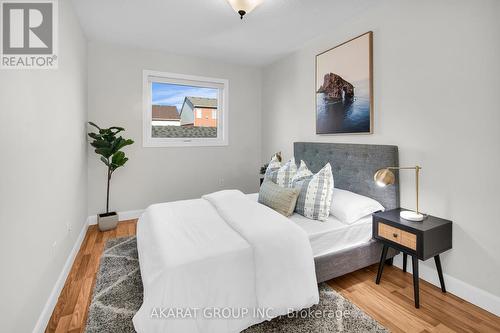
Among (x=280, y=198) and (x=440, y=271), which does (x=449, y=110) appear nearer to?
(x=440, y=271)

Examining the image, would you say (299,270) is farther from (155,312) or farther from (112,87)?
(112,87)

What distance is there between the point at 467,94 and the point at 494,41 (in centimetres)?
37

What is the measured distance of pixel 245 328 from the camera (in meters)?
1.59

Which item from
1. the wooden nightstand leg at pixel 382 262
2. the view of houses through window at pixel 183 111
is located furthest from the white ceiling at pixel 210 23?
the wooden nightstand leg at pixel 382 262

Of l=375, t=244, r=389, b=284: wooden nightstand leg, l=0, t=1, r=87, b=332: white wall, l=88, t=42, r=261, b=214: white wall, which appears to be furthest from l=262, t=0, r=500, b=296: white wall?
l=0, t=1, r=87, b=332: white wall

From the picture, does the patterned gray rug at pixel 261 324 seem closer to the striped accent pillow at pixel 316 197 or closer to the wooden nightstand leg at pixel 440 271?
the striped accent pillow at pixel 316 197

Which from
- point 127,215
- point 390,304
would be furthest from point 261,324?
point 127,215

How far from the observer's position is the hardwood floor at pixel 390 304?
1694 millimetres

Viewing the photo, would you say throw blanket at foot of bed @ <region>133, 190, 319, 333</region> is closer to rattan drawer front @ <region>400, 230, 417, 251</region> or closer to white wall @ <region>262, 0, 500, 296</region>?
rattan drawer front @ <region>400, 230, 417, 251</region>

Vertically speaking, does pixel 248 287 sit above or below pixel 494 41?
below

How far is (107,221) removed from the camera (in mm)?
3352

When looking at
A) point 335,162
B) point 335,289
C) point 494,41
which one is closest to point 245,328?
point 335,289

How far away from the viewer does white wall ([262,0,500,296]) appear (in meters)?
1.82

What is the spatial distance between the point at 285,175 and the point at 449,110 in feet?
5.03
